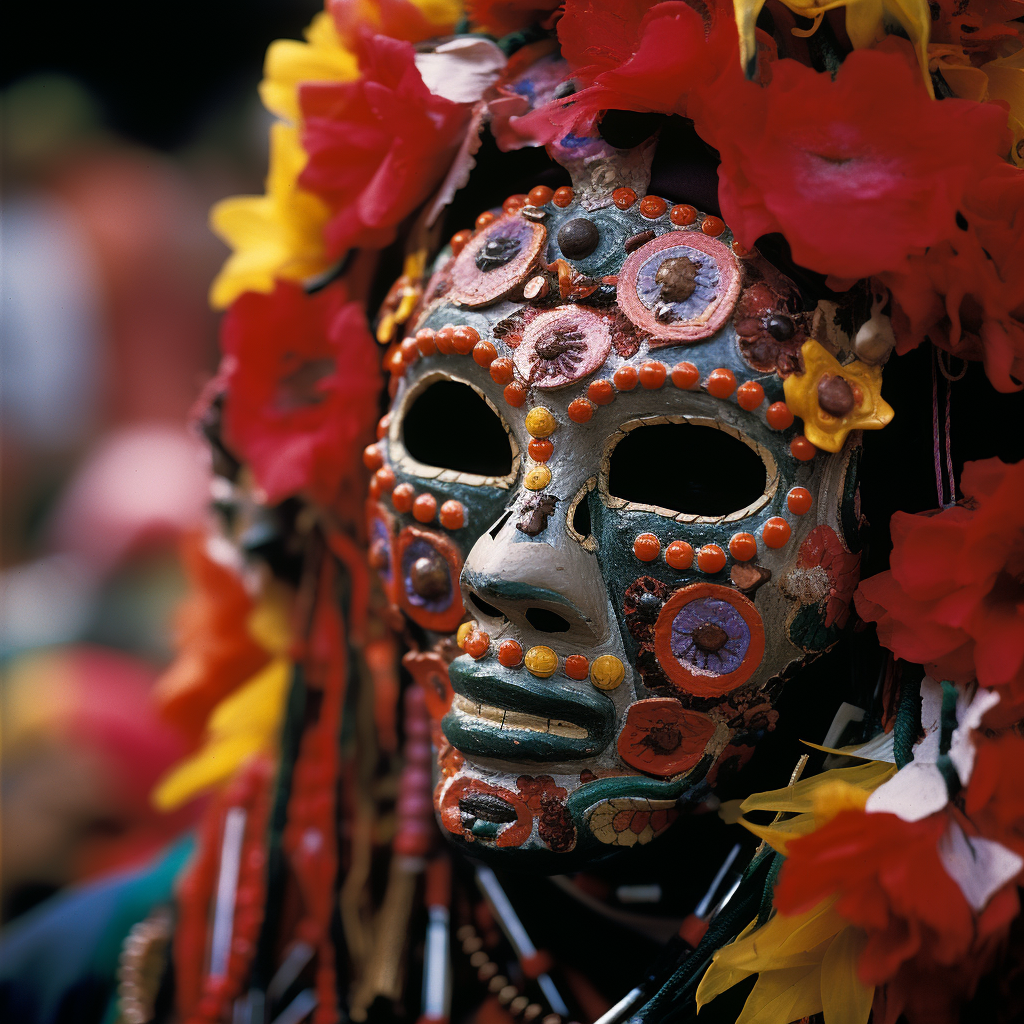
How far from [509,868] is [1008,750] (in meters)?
0.49

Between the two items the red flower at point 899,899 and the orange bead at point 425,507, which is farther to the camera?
the orange bead at point 425,507

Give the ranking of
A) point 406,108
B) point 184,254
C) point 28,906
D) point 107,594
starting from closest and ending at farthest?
1. point 406,108
2. point 28,906
3. point 107,594
4. point 184,254

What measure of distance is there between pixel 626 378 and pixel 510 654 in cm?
29

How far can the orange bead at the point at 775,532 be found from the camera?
3.04 feet

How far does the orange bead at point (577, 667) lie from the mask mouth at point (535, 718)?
0.01 meters

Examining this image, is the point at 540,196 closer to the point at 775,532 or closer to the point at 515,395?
the point at 515,395

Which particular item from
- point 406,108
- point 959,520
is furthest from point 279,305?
point 959,520

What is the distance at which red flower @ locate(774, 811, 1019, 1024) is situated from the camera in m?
0.84

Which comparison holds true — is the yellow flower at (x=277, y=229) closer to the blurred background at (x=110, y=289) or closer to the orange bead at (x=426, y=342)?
the orange bead at (x=426, y=342)

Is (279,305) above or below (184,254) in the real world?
above

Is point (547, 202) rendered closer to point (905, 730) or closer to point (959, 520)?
point (959, 520)

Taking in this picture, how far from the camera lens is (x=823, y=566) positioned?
37.7 inches

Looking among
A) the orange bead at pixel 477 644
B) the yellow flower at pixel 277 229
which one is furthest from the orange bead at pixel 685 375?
the yellow flower at pixel 277 229

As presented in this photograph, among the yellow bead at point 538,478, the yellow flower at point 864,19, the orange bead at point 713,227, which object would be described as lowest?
the yellow bead at point 538,478
